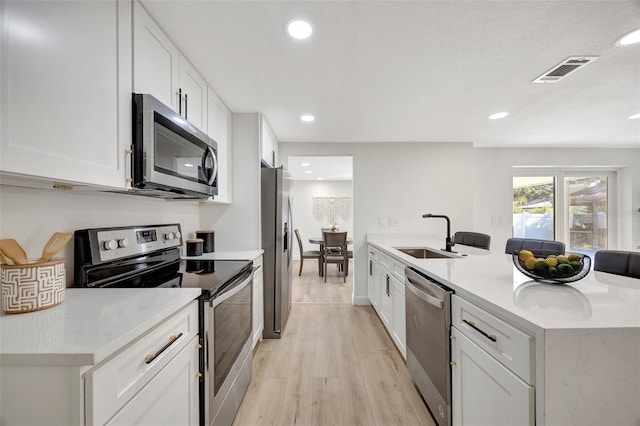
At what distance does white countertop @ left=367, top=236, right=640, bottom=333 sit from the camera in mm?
841

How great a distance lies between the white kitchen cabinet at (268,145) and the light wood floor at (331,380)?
6.28 feet

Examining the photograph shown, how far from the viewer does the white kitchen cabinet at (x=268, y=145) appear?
2.76m

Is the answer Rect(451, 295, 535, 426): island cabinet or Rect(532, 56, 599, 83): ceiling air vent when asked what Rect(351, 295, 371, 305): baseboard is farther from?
Rect(532, 56, 599, 83): ceiling air vent

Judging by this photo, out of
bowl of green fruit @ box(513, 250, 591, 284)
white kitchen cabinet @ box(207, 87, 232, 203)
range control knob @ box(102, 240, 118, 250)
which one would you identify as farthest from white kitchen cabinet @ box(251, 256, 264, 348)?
bowl of green fruit @ box(513, 250, 591, 284)

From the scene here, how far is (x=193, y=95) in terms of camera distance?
1.84 metres

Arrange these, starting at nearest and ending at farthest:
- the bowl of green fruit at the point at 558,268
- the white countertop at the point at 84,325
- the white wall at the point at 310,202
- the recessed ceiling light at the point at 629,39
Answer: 1. the white countertop at the point at 84,325
2. the bowl of green fruit at the point at 558,268
3. the recessed ceiling light at the point at 629,39
4. the white wall at the point at 310,202

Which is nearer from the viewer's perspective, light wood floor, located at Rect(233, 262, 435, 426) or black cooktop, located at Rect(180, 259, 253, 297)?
black cooktop, located at Rect(180, 259, 253, 297)

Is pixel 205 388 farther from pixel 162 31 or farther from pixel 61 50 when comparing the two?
pixel 162 31

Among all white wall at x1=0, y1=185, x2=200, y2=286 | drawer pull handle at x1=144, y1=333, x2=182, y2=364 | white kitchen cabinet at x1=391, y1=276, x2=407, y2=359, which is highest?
white wall at x1=0, y1=185, x2=200, y2=286

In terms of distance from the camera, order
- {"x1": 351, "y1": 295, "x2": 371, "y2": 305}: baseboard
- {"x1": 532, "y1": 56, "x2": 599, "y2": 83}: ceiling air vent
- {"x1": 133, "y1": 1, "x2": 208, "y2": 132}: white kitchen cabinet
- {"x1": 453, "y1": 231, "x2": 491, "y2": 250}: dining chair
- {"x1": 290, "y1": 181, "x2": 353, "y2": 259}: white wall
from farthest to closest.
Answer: {"x1": 290, "y1": 181, "x2": 353, "y2": 259}: white wall < {"x1": 351, "y1": 295, "x2": 371, "y2": 305}: baseboard < {"x1": 453, "y1": 231, "x2": 491, "y2": 250}: dining chair < {"x1": 532, "y1": 56, "x2": 599, "y2": 83}: ceiling air vent < {"x1": 133, "y1": 1, "x2": 208, "y2": 132}: white kitchen cabinet

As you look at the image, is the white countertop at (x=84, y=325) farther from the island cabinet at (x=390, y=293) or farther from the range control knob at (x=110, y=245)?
the island cabinet at (x=390, y=293)

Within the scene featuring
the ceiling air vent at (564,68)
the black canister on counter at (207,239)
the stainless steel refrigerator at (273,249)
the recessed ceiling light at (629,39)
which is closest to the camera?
the recessed ceiling light at (629,39)

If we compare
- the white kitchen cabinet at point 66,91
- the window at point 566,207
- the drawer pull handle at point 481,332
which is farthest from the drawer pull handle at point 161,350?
the window at point 566,207

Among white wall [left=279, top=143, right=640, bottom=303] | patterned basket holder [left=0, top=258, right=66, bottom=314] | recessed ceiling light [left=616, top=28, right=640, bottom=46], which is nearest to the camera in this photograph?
patterned basket holder [left=0, top=258, right=66, bottom=314]
